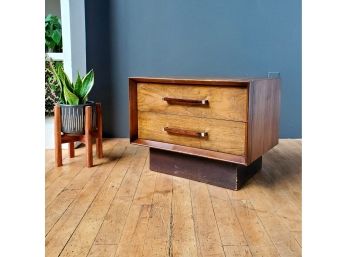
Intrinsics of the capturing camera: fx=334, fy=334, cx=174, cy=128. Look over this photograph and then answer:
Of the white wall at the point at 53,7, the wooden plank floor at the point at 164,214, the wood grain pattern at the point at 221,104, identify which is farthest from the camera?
the white wall at the point at 53,7

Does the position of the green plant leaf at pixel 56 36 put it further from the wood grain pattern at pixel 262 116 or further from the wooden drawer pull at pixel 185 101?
the wood grain pattern at pixel 262 116

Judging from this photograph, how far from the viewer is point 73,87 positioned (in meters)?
1.61

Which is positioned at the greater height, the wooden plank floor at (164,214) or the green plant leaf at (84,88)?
the green plant leaf at (84,88)

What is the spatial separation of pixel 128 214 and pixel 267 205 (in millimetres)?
458

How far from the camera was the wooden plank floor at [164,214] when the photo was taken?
0.83 m

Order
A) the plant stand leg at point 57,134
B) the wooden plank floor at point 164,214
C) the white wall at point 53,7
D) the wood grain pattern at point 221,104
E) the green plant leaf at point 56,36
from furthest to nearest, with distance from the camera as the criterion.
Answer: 1. the white wall at point 53,7
2. the green plant leaf at point 56,36
3. the plant stand leg at point 57,134
4. the wood grain pattern at point 221,104
5. the wooden plank floor at point 164,214

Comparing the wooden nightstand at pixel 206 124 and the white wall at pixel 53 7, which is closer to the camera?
the wooden nightstand at pixel 206 124

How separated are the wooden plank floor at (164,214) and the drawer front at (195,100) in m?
0.29

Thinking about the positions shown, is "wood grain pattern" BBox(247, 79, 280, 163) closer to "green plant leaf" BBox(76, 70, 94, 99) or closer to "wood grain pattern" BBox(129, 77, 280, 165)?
"wood grain pattern" BBox(129, 77, 280, 165)

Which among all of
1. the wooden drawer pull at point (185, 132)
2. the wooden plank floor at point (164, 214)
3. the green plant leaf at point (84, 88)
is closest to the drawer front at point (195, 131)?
the wooden drawer pull at point (185, 132)

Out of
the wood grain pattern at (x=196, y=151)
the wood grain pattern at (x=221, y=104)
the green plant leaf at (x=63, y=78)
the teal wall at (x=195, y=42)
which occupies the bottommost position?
the wood grain pattern at (x=196, y=151)

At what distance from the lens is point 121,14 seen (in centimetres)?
210
